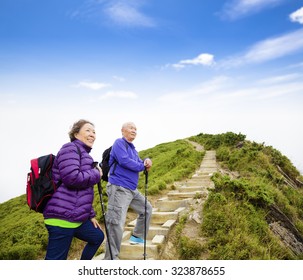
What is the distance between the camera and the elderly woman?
11.6 feet

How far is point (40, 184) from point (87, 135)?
0.87m

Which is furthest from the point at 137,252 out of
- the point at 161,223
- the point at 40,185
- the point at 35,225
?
the point at 35,225

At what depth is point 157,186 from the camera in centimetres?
1130

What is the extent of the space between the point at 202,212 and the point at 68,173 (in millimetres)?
4704

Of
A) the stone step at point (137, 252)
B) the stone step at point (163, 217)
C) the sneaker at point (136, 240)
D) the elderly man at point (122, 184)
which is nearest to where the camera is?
the elderly man at point (122, 184)

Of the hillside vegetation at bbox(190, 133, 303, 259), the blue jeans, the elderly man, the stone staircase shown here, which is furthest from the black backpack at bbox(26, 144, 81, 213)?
the hillside vegetation at bbox(190, 133, 303, 259)

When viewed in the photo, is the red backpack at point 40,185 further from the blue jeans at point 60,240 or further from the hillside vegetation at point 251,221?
the hillside vegetation at point 251,221

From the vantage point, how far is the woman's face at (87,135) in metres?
4.00

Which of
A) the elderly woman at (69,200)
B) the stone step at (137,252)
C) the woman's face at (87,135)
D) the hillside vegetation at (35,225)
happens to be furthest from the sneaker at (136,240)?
the woman's face at (87,135)

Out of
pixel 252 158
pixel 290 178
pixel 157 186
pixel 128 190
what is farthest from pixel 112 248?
pixel 290 178

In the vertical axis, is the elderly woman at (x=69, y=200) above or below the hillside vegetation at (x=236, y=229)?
above

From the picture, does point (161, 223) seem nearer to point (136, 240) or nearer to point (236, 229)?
A: point (136, 240)

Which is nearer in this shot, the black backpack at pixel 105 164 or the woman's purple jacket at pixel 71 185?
the woman's purple jacket at pixel 71 185

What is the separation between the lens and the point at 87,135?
13.1 feet
